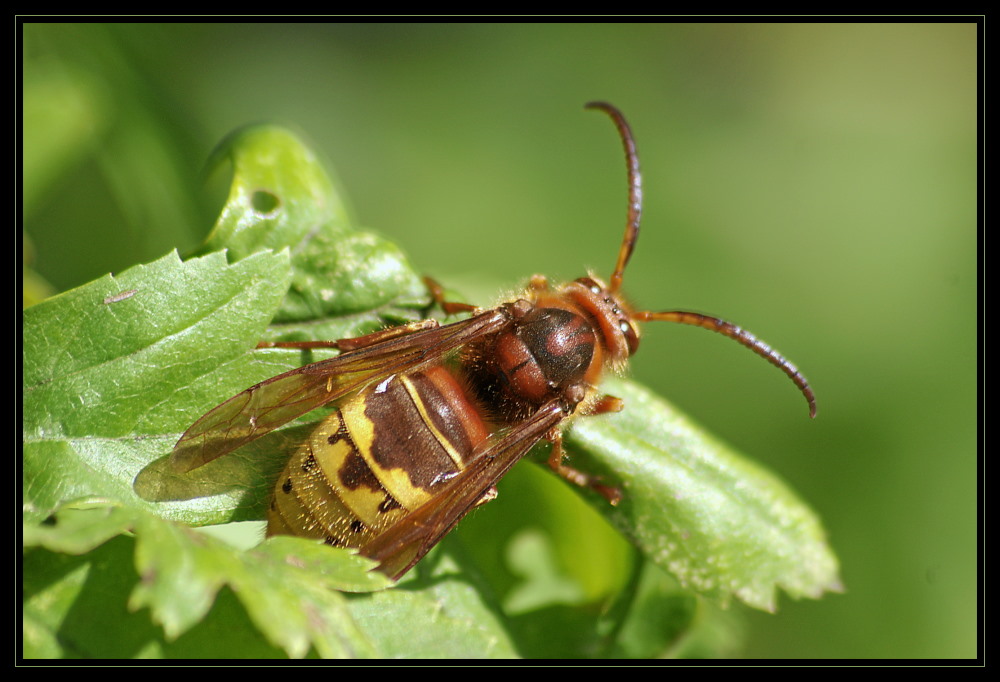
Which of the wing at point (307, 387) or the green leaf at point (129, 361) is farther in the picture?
the wing at point (307, 387)

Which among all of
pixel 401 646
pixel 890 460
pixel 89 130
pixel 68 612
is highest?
pixel 89 130

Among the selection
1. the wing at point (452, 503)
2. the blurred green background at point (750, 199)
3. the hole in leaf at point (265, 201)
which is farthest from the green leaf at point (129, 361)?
the blurred green background at point (750, 199)

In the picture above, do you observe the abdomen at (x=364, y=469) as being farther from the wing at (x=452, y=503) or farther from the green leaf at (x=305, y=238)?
the green leaf at (x=305, y=238)

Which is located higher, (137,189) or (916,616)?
(137,189)

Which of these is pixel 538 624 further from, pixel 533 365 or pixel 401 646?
pixel 533 365

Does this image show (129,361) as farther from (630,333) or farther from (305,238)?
(630,333)

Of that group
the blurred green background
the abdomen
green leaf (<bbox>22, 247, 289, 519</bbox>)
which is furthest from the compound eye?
the blurred green background

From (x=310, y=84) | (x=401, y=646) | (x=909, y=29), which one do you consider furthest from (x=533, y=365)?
(x=909, y=29)
